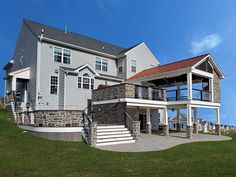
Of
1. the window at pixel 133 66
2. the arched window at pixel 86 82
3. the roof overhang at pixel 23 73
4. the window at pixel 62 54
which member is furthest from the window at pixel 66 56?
the window at pixel 133 66

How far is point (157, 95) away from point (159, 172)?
527 inches

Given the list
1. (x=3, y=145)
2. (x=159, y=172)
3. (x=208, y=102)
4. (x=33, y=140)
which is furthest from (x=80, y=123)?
(x=208, y=102)

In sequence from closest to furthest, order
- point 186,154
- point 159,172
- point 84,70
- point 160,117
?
point 159,172
point 186,154
point 84,70
point 160,117

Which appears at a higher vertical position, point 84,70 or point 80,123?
point 84,70

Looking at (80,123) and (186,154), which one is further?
(80,123)

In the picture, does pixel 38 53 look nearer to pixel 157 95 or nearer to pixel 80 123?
pixel 80 123

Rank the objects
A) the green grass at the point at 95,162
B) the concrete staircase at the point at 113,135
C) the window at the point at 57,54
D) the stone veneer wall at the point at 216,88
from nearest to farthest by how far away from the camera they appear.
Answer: the green grass at the point at 95,162 → the concrete staircase at the point at 113,135 → the window at the point at 57,54 → the stone veneer wall at the point at 216,88

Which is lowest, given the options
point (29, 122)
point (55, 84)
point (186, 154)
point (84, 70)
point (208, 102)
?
point (186, 154)

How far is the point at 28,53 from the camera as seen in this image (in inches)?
929

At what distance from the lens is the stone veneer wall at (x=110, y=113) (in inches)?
709

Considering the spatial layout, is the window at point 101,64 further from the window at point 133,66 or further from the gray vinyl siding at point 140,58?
the window at point 133,66

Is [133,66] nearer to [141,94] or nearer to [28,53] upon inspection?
[141,94]

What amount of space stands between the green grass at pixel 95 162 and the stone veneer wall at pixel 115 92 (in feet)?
21.3

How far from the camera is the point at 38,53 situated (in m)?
21.1
